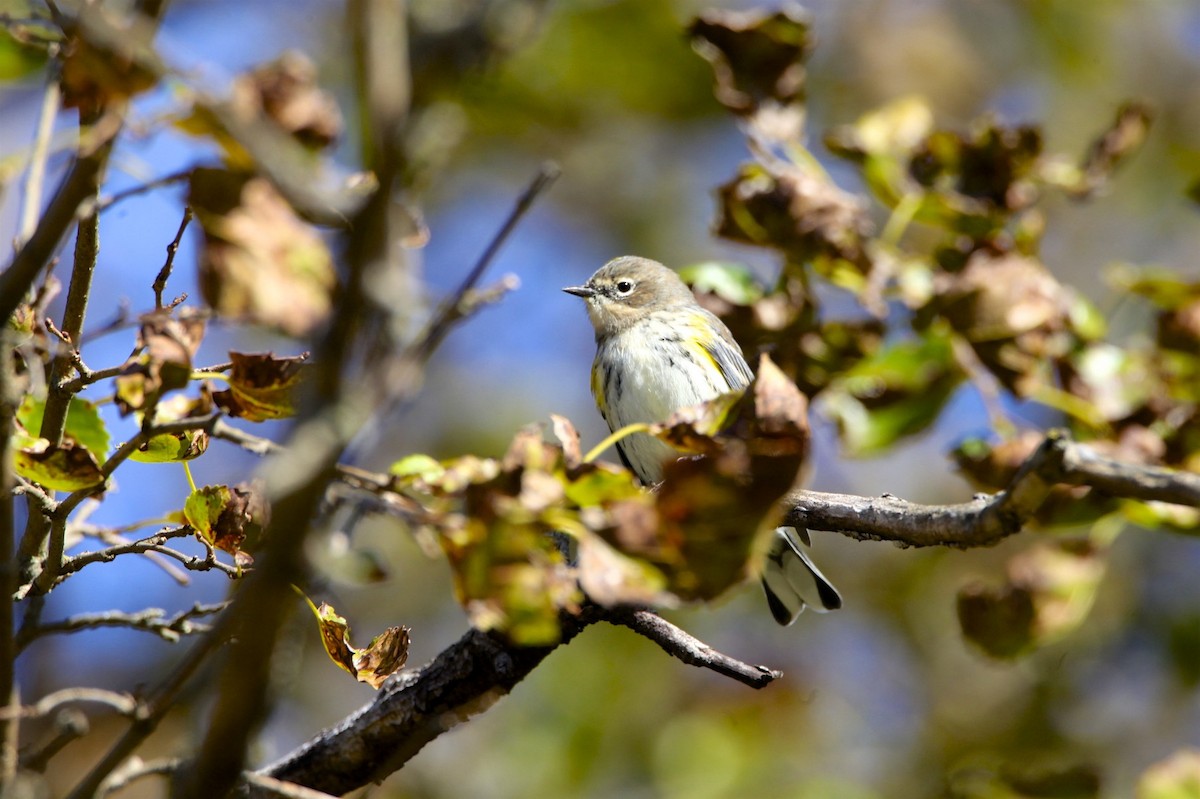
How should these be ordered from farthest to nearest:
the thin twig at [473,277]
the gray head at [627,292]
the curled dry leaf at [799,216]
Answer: the gray head at [627,292] → the curled dry leaf at [799,216] → the thin twig at [473,277]

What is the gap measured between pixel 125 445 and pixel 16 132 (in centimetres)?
291

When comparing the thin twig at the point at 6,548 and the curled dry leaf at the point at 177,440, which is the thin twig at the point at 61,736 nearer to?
the thin twig at the point at 6,548

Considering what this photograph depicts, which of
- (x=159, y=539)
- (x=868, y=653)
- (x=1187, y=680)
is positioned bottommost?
(x=868, y=653)

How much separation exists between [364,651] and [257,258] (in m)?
0.76

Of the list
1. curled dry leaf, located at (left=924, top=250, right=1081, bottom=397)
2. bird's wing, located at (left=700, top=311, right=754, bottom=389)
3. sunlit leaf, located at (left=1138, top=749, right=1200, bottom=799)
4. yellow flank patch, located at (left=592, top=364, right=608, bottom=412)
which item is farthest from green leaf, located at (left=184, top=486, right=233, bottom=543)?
bird's wing, located at (left=700, top=311, right=754, bottom=389)

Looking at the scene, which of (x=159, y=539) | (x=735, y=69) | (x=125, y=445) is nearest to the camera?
(x=125, y=445)

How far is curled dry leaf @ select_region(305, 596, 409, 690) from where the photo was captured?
6.10 feet

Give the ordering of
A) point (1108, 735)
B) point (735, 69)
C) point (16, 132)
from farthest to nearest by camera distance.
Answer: point (1108, 735) → point (16, 132) → point (735, 69)

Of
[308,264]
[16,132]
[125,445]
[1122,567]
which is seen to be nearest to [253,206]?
[308,264]

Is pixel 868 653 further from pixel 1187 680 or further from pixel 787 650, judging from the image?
pixel 1187 680

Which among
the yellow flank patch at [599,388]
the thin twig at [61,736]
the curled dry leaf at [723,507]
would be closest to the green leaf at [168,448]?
the thin twig at [61,736]

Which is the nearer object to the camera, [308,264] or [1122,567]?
[308,264]

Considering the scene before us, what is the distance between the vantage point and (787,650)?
7.15 m

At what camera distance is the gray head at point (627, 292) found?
17.3 ft
